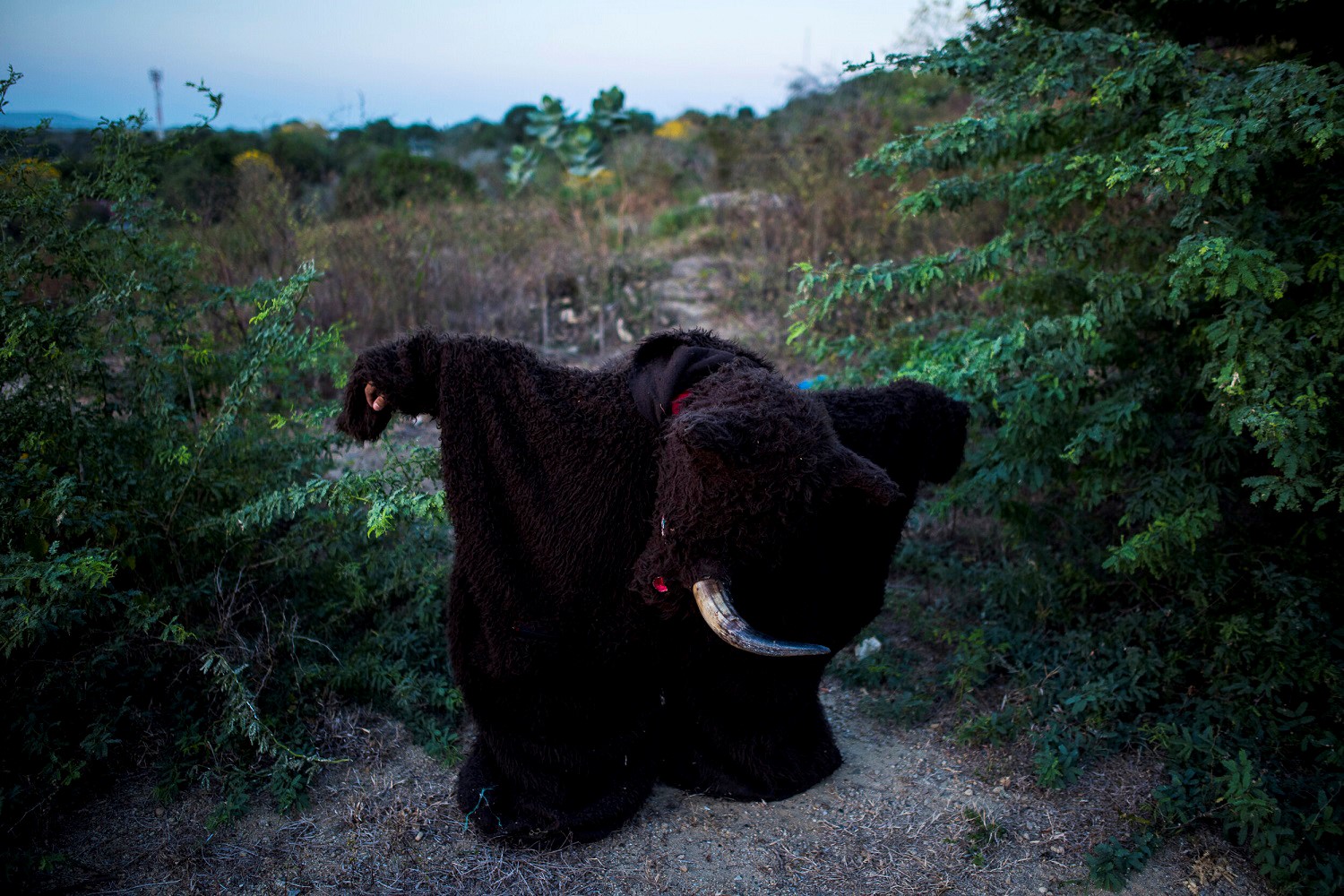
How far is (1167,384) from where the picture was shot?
134 inches

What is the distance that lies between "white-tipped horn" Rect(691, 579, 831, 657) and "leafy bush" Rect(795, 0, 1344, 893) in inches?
61.3

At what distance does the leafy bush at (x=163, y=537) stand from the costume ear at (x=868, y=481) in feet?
4.54

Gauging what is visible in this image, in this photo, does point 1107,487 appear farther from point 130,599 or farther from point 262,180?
point 262,180

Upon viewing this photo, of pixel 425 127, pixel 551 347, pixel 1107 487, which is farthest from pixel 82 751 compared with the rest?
pixel 425 127

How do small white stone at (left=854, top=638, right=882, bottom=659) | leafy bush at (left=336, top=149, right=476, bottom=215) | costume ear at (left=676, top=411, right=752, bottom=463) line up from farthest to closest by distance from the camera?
1. leafy bush at (left=336, top=149, right=476, bottom=215)
2. small white stone at (left=854, top=638, right=882, bottom=659)
3. costume ear at (left=676, top=411, right=752, bottom=463)

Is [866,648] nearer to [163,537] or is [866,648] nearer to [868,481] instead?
[868,481]

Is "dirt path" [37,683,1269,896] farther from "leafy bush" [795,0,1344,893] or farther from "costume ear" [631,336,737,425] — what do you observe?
"costume ear" [631,336,737,425]

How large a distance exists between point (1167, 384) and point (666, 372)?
7.39ft

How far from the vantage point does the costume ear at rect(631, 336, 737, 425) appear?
241cm

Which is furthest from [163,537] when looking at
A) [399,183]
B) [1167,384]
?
[399,183]

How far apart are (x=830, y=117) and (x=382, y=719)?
8.14 m

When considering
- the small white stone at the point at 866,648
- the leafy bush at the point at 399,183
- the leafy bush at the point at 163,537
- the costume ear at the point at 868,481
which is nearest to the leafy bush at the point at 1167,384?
the small white stone at the point at 866,648

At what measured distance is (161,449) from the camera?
3012 mm

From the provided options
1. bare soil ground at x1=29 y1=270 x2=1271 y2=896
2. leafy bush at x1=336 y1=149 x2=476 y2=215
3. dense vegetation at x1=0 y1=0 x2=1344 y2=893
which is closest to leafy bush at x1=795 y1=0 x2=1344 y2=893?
dense vegetation at x1=0 y1=0 x2=1344 y2=893
